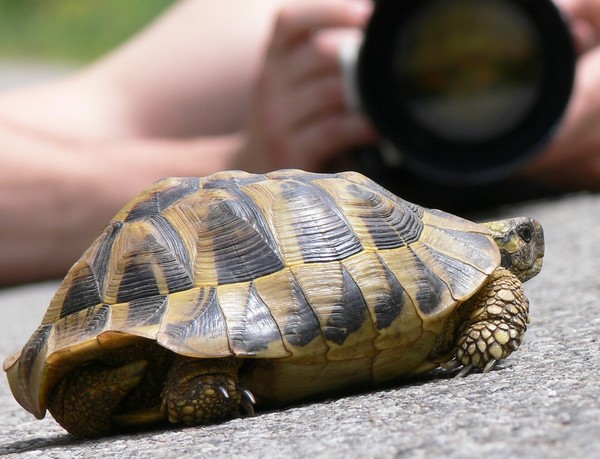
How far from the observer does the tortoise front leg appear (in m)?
1.78

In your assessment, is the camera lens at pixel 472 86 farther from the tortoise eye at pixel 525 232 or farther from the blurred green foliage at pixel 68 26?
the blurred green foliage at pixel 68 26

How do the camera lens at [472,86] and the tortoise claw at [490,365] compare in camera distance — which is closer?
the tortoise claw at [490,365]

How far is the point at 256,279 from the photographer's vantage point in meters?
1.68

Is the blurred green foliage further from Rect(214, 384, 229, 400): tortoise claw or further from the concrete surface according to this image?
Rect(214, 384, 229, 400): tortoise claw

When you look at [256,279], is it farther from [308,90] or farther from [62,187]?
[62,187]

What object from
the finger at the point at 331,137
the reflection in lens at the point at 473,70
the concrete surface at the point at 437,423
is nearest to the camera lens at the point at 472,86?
the reflection in lens at the point at 473,70

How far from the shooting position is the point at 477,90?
11.1 ft

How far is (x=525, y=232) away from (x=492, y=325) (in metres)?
0.27

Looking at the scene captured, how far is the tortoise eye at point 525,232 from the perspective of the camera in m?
1.99

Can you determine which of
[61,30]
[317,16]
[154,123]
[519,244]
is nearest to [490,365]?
[519,244]

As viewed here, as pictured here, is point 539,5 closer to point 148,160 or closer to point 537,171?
point 537,171

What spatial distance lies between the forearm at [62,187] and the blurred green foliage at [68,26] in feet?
23.8

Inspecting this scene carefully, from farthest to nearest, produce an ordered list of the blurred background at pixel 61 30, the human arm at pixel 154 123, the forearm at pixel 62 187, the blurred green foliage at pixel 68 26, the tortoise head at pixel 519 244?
the blurred green foliage at pixel 68 26, the blurred background at pixel 61 30, the forearm at pixel 62 187, the human arm at pixel 154 123, the tortoise head at pixel 519 244

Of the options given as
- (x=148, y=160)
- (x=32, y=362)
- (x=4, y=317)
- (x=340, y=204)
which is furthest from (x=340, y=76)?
(x=32, y=362)
